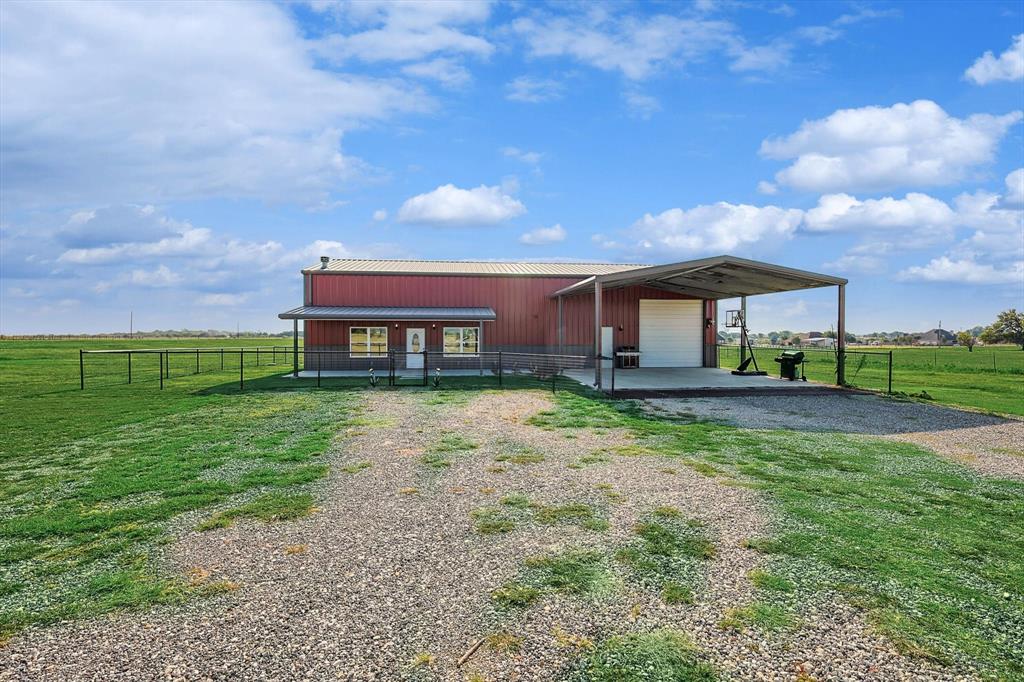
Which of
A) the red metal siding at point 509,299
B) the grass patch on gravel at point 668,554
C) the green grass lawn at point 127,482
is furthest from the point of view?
the red metal siding at point 509,299

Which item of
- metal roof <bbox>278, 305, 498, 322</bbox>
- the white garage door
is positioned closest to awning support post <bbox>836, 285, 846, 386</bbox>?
the white garage door

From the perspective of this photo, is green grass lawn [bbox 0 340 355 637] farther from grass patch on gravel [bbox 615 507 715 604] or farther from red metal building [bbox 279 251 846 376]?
red metal building [bbox 279 251 846 376]

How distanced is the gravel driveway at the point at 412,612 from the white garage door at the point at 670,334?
61.7ft

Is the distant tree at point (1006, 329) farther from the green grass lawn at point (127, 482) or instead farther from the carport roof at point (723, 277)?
the green grass lawn at point (127, 482)

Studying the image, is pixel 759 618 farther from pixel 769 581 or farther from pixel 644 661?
pixel 644 661

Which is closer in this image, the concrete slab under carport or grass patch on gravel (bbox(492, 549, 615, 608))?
grass patch on gravel (bbox(492, 549, 615, 608))

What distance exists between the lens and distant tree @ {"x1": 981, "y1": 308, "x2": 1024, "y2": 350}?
2741 inches

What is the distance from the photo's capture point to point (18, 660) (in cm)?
317

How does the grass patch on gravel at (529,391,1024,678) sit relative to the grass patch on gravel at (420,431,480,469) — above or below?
below

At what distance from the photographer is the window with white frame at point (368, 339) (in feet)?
76.2

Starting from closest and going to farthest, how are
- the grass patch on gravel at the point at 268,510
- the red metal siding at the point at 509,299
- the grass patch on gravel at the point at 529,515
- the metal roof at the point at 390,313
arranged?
the grass patch on gravel at the point at 529,515 < the grass patch on gravel at the point at 268,510 < the metal roof at the point at 390,313 < the red metal siding at the point at 509,299

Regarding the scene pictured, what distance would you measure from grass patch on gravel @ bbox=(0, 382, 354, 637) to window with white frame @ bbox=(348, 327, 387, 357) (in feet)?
36.9

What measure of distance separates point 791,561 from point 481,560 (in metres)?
2.47

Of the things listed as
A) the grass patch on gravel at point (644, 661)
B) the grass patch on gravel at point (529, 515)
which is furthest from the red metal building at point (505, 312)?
the grass patch on gravel at point (644, 661)
